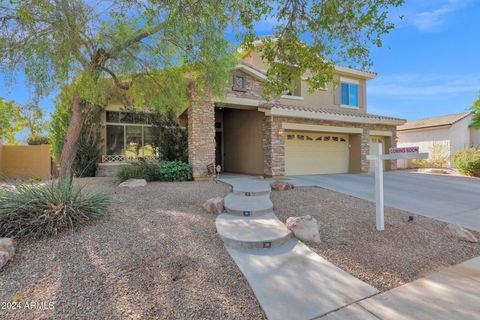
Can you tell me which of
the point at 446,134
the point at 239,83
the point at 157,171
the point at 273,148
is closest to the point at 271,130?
the point at 273,148

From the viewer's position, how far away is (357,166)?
1377cm

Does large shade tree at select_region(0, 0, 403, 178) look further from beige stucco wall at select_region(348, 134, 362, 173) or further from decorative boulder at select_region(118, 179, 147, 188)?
beige stucco wall at select_region(348, 134, 362, 173)

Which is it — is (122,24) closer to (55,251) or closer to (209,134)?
(209,134)

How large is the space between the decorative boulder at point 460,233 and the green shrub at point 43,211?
23.1ft

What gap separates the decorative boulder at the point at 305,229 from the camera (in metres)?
4.36

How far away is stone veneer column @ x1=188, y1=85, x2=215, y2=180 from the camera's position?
979 cm

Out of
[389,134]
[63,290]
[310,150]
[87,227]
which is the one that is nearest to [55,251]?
[87,227]

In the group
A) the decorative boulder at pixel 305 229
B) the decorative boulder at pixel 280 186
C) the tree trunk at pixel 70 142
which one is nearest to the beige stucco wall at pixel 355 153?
the decorative boulder at pixel 280 186

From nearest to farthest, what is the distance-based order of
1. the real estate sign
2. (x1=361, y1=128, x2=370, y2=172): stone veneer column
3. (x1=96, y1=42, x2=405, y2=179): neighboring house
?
1. the real estate sign
2. (x1=96, y1=42, x2=405, y2=179): neighboring house
3. (x1=361, y1=128, x2=370, y2=172): stone veneer column

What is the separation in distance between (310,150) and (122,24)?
32.6ft

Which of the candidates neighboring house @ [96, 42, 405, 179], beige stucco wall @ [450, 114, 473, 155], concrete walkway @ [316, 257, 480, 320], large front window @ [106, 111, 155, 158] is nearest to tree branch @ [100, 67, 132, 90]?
neighboring house @ [96, 42, 405, 179]

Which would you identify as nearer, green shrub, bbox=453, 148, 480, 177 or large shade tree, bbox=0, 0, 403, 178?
large shade tree, bbox=0, 0, 403, 178

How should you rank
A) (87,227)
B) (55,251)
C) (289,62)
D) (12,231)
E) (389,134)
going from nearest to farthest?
(55,251) < (12,231) < (87,227) < (289,62) < (389,134)

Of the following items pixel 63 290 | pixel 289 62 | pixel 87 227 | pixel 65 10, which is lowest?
pixel 63 290
